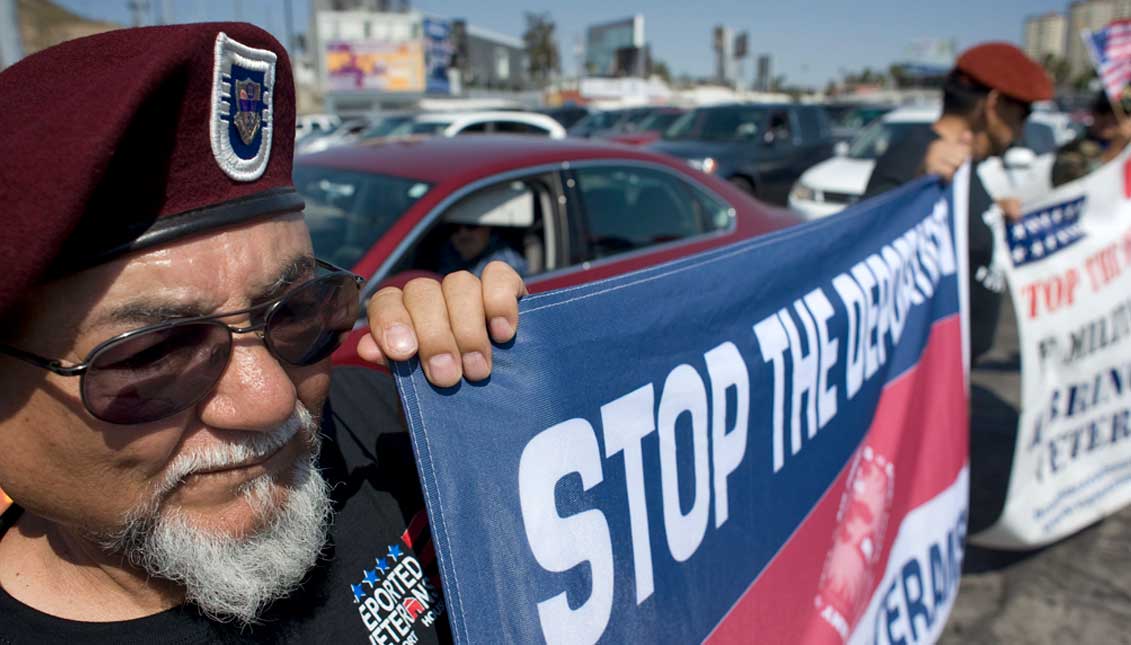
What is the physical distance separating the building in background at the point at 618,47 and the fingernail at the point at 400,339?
52134 millimetres

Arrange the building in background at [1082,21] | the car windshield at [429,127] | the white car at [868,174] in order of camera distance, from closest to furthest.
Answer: the white car at [868,174] < the car windshield at [429,127] < the building in background at [1082,21]

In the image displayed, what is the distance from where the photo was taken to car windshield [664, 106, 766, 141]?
11.9 metres

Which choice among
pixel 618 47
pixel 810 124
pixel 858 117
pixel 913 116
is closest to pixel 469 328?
pixel 913 116

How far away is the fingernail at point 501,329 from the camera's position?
1011 mm

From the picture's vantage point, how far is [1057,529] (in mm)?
2965

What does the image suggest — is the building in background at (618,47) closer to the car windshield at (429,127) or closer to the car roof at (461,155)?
the car windshield at (429,127)

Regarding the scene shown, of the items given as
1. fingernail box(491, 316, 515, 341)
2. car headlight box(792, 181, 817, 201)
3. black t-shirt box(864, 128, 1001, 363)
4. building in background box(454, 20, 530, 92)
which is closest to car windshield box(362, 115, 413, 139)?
car headlight box(792, 181, 817, 201)

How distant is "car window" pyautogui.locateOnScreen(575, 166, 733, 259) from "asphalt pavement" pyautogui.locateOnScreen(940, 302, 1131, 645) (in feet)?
6.24

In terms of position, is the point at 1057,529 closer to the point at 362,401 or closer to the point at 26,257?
the point at 362,401

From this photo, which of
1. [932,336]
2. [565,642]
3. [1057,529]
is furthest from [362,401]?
[1057,529]

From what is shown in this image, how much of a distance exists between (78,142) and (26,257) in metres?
0.13

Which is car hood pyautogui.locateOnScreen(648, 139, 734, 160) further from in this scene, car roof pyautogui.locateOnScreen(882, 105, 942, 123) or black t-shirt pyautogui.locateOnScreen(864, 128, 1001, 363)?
black t-shirt pyautogui.locateOnScreen(864, 128, 1001, 363)

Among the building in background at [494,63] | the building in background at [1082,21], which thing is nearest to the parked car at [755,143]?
the building in background at [494,63]

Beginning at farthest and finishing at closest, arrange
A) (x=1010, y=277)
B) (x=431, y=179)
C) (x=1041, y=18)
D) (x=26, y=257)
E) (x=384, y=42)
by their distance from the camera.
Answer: (x=1041, y=18), (x=384, y=42), (x=431, y=179), (x=1010, y=277), (x=26, y=257)
